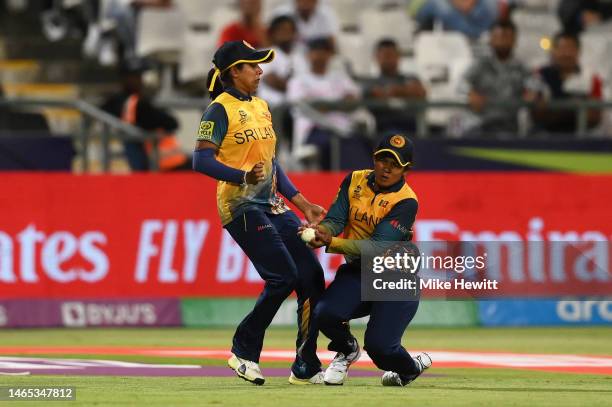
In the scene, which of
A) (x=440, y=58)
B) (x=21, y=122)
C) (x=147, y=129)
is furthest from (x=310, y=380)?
(x=440, y=58)

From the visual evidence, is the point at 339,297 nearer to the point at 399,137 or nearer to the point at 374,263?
the point at 374,263

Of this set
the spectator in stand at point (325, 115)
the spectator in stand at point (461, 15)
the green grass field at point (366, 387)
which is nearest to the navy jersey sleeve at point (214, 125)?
the green grass field at point (366, 387)

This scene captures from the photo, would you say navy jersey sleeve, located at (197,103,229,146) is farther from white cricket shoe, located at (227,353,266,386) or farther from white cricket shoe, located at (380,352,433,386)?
white cricket shoe, located at (380,352,433,386)

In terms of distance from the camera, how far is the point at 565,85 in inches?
860

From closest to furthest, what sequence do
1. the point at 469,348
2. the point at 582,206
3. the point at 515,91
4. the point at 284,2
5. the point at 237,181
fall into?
the point at 237,181, the point at 469,348, the point at 582,206, the point at 515,91, the point at 284,2

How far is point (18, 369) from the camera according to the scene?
12523 millimetres

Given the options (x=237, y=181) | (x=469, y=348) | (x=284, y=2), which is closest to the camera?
(x=237, y=181)

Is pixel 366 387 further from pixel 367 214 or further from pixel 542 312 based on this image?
pixel 542 312

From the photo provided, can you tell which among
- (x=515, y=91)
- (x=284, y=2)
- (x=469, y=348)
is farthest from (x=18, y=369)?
(x=284, y=2)

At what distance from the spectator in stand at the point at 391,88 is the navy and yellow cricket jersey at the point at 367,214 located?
9841mm

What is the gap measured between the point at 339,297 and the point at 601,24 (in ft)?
48.1

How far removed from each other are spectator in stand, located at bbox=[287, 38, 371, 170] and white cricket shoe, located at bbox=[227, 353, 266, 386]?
867cm

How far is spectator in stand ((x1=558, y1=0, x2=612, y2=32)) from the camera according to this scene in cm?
2473

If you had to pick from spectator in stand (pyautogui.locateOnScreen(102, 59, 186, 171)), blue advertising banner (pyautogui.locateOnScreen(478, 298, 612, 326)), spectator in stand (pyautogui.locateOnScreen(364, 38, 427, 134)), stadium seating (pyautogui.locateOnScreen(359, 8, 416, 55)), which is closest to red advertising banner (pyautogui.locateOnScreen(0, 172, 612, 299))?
blue advertising banner (pyautogui.locateOnScreen(478, 298, 612, 326))
